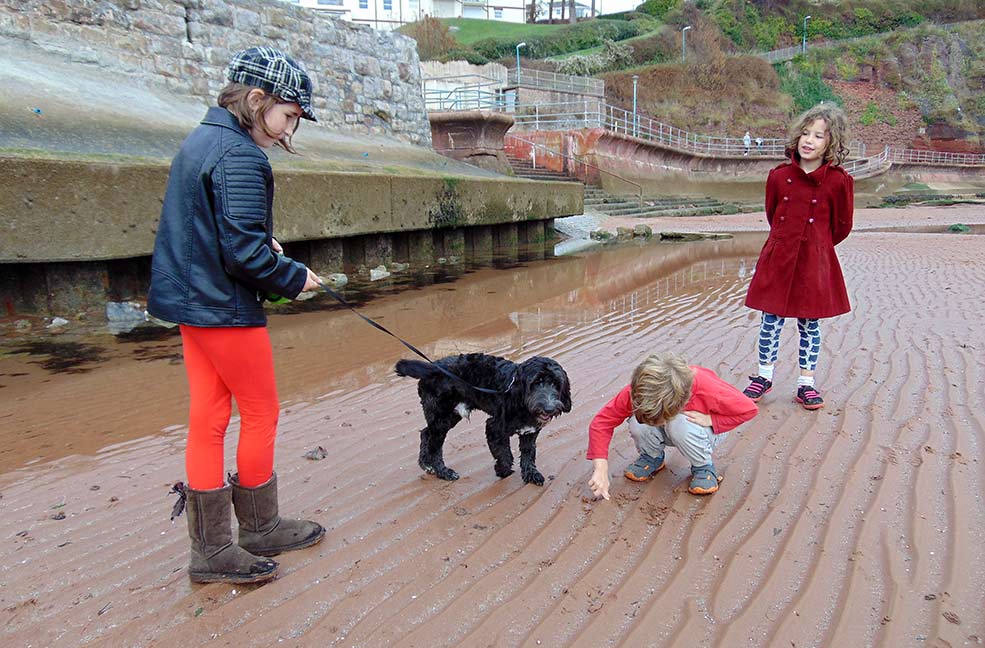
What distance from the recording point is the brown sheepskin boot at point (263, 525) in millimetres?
2615

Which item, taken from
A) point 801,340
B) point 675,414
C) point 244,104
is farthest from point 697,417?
point 244,104

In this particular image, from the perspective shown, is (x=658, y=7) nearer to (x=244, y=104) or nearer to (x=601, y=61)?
(x=601, y=61)

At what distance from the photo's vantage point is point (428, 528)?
2916 mm

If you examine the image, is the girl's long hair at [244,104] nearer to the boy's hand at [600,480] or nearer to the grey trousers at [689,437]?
the boy's hand at [600,480]

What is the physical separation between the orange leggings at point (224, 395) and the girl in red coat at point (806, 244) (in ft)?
10.9

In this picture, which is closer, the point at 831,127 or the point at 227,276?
the point at 227,276

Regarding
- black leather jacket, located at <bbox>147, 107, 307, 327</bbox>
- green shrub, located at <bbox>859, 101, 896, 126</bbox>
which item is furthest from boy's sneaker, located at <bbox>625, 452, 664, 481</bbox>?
green shrub, located at <bbox>859, 101, 896, 126</bbox>

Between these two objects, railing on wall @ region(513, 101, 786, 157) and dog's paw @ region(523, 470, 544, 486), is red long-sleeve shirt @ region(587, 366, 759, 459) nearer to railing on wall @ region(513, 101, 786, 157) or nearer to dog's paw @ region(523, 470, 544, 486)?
dog's paw @ region(523, 470, 544, 486)

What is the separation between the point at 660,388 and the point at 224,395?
188cm

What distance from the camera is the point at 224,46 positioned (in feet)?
35.7

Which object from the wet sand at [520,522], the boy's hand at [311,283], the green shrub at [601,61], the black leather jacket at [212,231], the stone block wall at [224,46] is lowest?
the wet sand at [520,522]

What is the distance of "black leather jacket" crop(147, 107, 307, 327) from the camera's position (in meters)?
2.20

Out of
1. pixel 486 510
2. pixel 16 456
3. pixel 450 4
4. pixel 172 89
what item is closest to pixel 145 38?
pixel 172 89

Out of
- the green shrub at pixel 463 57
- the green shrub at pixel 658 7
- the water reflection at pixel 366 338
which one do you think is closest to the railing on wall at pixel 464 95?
A: the green shrub at pixel 463 57
